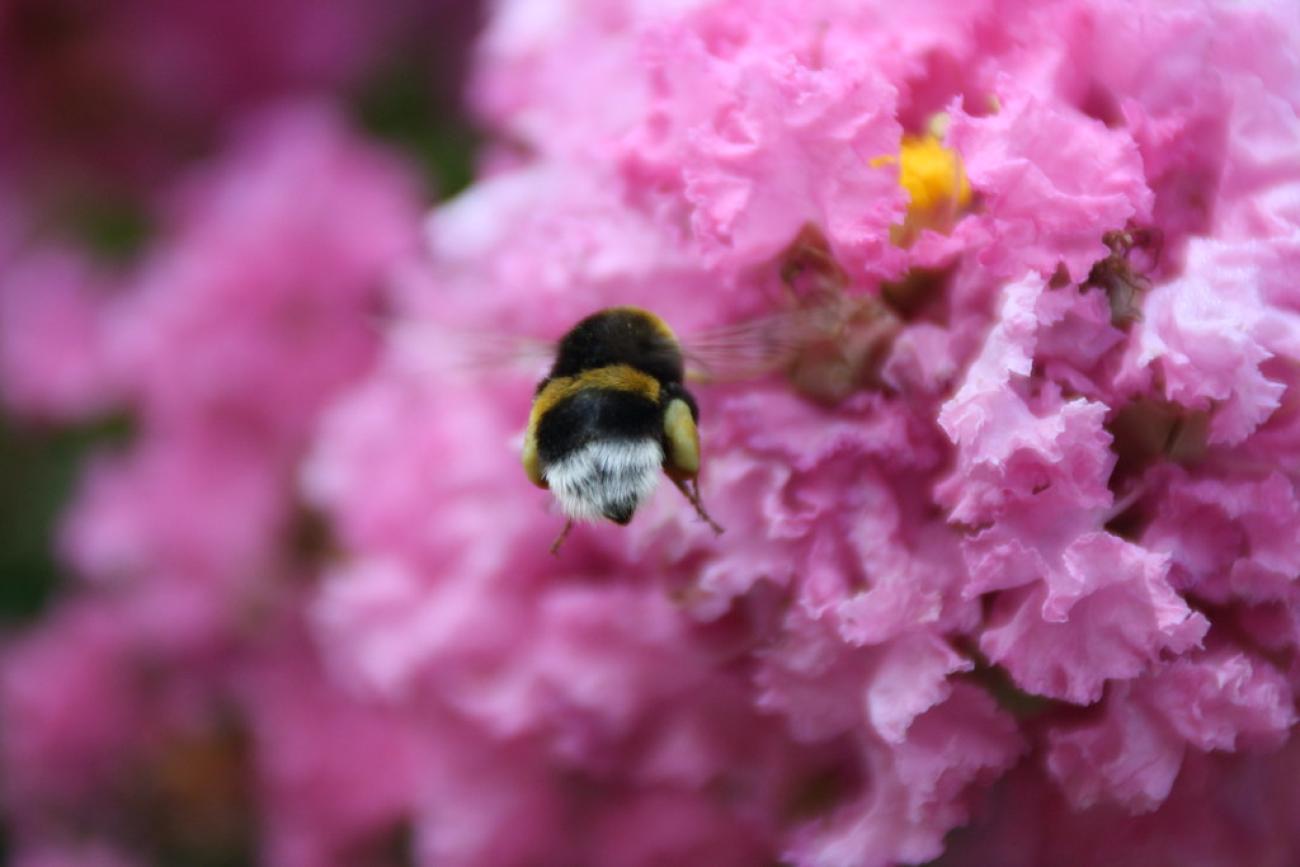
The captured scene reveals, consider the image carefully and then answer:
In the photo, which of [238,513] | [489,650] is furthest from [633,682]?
[238,513]

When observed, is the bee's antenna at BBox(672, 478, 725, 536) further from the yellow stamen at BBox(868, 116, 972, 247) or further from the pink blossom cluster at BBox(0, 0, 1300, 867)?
the yellow stamen at BBox(868, 116, 972, 247)

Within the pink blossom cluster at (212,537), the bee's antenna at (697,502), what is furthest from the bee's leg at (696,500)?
the pink blossom cluster at (212,537)

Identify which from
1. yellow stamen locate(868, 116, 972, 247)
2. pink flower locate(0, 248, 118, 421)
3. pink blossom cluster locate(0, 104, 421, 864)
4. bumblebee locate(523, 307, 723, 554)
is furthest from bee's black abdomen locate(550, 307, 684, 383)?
pink flower locate(0, 248, 118, 421)

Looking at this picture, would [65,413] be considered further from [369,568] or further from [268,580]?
[369,568]

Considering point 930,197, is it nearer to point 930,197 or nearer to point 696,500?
point 930,197

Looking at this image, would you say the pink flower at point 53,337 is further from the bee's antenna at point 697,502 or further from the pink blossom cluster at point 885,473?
the bee's antenna at point 697,502

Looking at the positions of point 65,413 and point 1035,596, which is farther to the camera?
point 65,413

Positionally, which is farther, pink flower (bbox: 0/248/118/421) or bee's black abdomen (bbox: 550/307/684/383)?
pink flower (bbox: 0/248/118/421)
